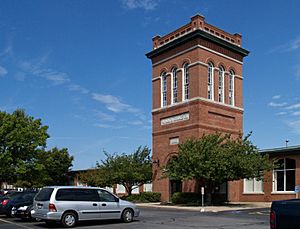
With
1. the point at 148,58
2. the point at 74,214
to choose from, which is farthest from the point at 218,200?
the point at 74,214

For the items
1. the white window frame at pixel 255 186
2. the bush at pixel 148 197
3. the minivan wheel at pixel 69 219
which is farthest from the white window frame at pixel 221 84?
the minivan wheel at pixel 69 219

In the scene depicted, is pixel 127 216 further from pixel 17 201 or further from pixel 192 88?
pixel 192 88

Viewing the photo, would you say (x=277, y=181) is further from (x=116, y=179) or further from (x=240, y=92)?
(x=116, y=179)

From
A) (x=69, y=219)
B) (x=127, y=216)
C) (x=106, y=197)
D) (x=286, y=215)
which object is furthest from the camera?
(x=127, y=216)

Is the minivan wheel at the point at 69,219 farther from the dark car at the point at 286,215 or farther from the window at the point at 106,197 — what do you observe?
the dark car at the point at 286,215

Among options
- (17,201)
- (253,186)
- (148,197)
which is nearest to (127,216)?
(17,201)

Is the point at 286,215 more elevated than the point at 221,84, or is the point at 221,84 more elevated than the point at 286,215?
the point at 221,84

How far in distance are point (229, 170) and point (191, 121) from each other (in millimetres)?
8144

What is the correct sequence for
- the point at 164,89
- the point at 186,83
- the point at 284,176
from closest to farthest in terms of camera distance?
the point at 284,176 < the point at 186,83 < the point at 164,89

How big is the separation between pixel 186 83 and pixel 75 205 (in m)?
24.3

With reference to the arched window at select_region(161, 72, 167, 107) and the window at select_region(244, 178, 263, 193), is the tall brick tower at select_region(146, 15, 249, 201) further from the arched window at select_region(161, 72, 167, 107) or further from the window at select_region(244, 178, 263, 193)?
the window at select_region(244, 178, 263, 193)

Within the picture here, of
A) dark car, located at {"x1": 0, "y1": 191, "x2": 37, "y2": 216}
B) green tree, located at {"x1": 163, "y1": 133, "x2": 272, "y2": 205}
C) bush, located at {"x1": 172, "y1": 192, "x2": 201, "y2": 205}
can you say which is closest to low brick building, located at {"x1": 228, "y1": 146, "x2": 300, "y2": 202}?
green tree, located at {"x1": 163, "y1": 133, "x2": 272, "y2": 205}

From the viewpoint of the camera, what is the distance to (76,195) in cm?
1852

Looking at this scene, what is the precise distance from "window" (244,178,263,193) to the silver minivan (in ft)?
76.7
